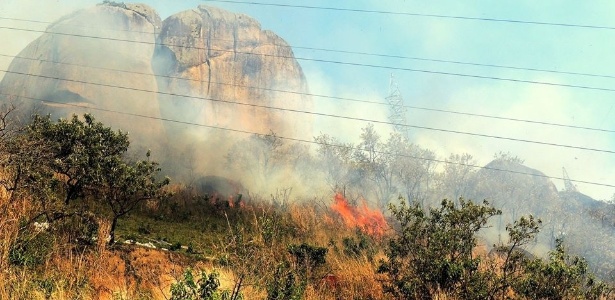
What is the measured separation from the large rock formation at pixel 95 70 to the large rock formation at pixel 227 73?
4.13 metres

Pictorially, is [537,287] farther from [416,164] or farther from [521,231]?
[416,164]

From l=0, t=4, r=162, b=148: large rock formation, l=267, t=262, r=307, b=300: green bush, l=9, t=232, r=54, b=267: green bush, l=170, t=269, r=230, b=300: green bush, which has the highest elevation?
l=0, t=4, r=162, b=148: large rock formation

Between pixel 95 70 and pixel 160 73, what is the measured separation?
10288 mm

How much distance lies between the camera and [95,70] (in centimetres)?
6134

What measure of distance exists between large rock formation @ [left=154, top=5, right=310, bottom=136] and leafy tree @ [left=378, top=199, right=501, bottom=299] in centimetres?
5309

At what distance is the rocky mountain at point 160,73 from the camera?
58.1m

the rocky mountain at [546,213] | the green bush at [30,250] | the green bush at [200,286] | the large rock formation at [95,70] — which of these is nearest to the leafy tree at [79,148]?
the green bush at [30,250]

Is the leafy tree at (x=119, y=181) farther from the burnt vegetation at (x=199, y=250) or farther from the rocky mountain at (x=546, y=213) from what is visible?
the rocky mountain at (x=546, y=213)

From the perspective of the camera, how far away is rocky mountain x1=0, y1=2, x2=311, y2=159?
58.1 m

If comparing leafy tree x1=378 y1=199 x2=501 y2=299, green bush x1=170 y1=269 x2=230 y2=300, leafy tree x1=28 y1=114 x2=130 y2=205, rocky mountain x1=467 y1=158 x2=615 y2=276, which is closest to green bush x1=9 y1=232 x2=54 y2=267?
green bush x1=170 y1=269 x2=230 y2=300

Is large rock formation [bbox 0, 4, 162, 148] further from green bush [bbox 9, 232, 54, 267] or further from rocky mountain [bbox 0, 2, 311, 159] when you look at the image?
green bush [bbox 9, 232, 54, 267]

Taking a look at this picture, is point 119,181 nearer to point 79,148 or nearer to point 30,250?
point 79,148

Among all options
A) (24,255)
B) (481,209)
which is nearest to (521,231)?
(481,209)

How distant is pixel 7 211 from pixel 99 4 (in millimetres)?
73140
